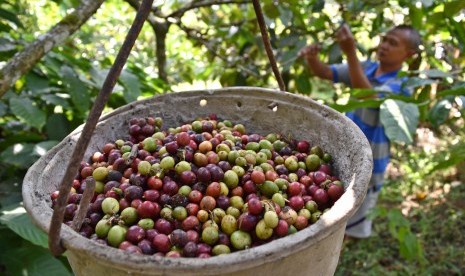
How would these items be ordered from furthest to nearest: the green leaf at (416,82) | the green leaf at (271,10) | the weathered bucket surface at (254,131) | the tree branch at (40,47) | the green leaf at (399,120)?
the green leaf at (271,10)
the green leaf at (416,82)
the tree branch at (40,47)
the green leaf at (399,120)
the weathered bucket surface at (254,131)

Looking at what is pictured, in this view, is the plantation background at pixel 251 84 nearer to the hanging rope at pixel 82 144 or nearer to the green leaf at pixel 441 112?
the green leaf at pixel 441 112

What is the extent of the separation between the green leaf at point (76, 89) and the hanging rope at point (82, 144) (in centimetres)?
130

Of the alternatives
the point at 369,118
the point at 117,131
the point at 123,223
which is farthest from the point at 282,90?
the point at 369,118

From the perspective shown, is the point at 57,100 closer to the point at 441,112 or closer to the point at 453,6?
the point at 441,112

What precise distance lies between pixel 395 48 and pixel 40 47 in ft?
7.01

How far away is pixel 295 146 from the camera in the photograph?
1.72 m

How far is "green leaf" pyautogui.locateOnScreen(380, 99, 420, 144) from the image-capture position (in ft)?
5.22

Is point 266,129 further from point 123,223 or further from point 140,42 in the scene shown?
point 140,42

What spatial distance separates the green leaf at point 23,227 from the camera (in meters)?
1.64

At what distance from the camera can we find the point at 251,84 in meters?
3.31

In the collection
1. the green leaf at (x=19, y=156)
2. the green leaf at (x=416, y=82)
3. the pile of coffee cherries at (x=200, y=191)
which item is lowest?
the green leaf at (x=19, y=156)

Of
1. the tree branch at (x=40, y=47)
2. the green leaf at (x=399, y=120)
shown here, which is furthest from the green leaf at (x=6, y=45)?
the green leaf at (x=399, y=120)

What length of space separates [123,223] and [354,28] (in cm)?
268

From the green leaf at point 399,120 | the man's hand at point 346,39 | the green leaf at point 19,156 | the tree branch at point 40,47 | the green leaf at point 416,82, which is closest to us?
the green leaf at point 399,120
